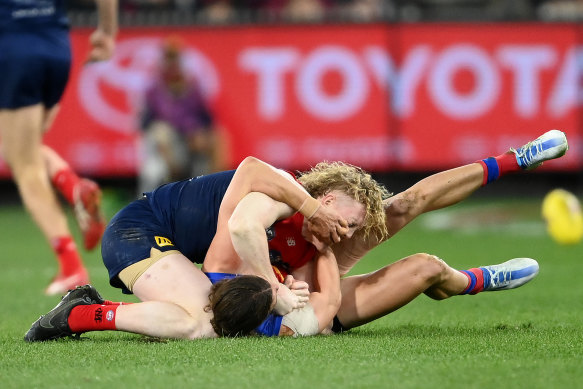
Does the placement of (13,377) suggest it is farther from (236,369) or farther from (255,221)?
(255,221)

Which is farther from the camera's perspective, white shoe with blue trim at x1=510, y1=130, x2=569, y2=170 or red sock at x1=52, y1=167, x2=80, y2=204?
red sock at x1=52, y1=167, x2=80, y2=204

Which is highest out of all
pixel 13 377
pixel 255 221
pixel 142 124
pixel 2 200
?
pixel 255 221

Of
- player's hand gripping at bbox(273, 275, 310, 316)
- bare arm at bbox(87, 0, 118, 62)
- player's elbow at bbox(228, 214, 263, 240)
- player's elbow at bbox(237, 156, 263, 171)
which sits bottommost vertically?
player's hand gripping at bbox(273, 275, 310, 316)

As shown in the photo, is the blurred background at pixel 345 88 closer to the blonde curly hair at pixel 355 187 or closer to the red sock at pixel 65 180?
the red sock at pixel 65 180

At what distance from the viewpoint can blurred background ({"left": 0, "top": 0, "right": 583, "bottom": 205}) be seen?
13.2m

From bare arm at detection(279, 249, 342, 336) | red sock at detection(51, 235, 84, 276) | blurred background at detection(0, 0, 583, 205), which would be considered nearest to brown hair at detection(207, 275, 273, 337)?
bare arm at detection(279, 249, 342, 336)

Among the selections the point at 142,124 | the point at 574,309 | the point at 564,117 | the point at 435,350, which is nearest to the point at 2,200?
the point at 142,124

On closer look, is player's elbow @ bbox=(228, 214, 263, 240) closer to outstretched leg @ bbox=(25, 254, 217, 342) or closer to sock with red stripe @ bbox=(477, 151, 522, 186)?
outstretched leg @ bbox=(25, 254, 217, 342)

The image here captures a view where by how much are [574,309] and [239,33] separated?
789 cm

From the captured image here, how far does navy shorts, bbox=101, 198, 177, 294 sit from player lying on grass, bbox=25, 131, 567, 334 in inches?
29.5

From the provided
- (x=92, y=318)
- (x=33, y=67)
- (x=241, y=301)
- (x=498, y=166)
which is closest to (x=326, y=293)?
(x=241, y=301)

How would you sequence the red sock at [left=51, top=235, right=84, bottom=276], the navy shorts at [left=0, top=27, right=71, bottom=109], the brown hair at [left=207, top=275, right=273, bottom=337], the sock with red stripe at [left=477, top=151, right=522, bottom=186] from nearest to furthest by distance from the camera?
the brown hair at [left=207, top=275, right=273, bottom=337]
the sock with red stripe at [left=477, top=151, right=522, bottom=186]
the navy shorts at [left=0, top=27, right=71, bottom=109]
the red sock at [left=51, top=235, right=84, bottom=276]

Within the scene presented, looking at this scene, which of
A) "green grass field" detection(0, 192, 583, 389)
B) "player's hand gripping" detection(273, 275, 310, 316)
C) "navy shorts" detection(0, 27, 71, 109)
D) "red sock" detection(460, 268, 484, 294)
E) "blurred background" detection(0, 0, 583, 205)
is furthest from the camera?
"blurred background" detection(0, 0, 583, 205)

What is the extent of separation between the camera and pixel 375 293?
5.37m
